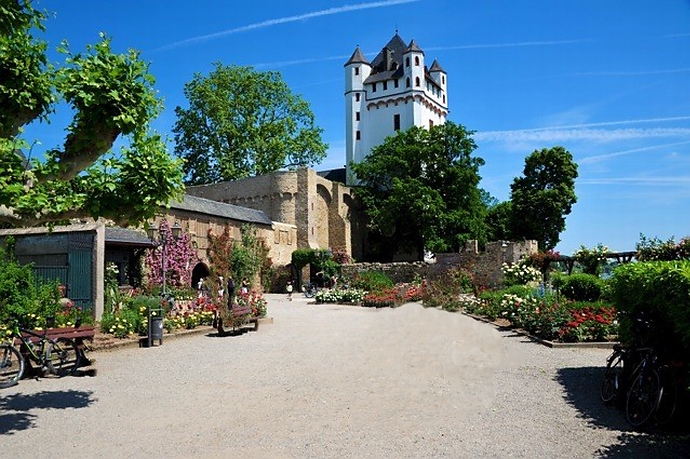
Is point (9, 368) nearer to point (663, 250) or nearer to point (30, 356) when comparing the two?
point (30, 356)

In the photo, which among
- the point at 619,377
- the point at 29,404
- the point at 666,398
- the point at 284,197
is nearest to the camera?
the point at 666,398

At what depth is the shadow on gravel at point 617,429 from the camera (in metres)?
4.77

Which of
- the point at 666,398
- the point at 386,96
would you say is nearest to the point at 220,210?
the point at 386,96

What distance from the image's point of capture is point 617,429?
17.9ft

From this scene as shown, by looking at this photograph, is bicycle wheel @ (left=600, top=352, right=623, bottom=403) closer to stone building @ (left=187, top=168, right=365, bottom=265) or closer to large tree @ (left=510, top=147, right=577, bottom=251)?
stone building @ (left=187, top=168, right=365, bottom=265)

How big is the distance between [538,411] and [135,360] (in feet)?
23.2

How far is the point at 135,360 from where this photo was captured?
10148 millimetres

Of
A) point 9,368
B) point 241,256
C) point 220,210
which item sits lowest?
point 9,368

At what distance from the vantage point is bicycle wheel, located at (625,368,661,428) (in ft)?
17.5

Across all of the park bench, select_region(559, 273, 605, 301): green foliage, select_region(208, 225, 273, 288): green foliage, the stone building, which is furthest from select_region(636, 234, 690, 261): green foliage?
the stone building

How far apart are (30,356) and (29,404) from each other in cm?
154

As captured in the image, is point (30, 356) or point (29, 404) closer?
point (29, 404)

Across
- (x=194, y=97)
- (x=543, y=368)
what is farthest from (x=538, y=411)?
(x=194, y=97)

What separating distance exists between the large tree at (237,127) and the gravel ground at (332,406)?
33271 mm
